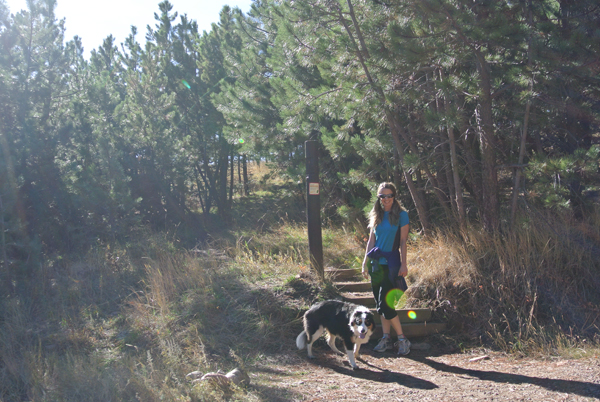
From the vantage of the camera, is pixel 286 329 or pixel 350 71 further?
pixel 350 71

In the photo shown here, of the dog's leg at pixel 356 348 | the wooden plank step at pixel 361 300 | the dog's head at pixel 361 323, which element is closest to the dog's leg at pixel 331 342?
the dog's leg at pixel 356 348

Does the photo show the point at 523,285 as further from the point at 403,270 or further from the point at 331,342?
the point at 331,342

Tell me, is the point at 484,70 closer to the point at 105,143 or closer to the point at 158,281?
the point at 158,281

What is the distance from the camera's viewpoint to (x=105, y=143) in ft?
39.0

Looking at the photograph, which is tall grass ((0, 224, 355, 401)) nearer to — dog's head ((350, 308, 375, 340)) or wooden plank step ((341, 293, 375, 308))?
wooden plank step ((341, 293, 375, 308))

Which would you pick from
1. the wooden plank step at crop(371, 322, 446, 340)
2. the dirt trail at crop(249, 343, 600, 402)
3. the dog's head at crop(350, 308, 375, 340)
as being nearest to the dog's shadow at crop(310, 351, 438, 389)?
the dirt trail at crop(249, 343, 600, 402)

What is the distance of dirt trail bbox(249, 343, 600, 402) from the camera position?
3633mm

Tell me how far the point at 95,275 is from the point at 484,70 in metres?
8.66

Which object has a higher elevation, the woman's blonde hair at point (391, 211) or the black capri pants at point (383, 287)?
the woman's blonde hair at point (391, 211)

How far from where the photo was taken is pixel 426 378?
165 inches

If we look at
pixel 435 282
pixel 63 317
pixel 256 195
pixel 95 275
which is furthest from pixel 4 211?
pixel 256 195

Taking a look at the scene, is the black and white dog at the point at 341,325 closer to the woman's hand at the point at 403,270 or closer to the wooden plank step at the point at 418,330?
the woman's hand at the point at 403,270

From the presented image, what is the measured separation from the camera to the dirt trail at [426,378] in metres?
3.63

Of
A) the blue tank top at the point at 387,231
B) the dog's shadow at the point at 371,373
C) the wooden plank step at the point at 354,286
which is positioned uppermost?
the blue tank top at the point at 387,231
